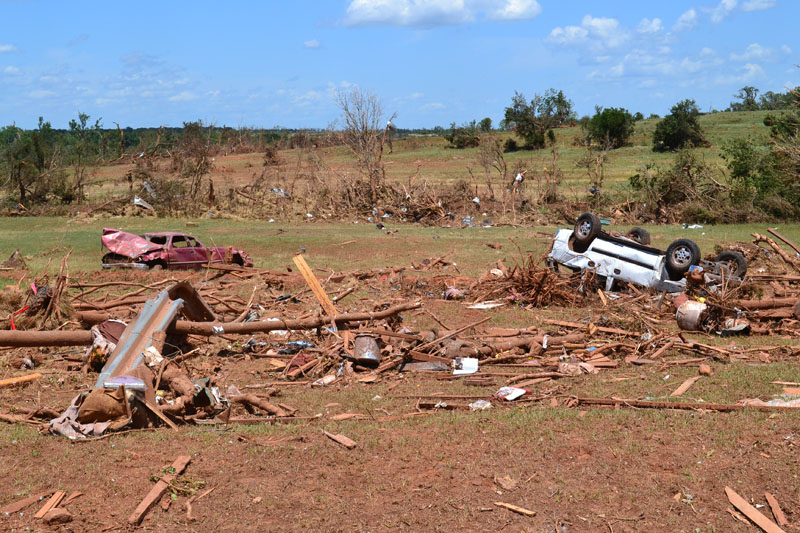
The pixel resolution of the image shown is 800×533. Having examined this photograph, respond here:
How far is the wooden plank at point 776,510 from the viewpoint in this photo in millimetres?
5312

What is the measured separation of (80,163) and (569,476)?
118 feet

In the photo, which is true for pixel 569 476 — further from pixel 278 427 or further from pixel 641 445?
pixel 278 427

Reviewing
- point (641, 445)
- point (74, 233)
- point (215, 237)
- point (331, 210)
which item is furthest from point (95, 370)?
point (331, 210)

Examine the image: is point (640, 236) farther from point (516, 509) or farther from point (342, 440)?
point (516, 509)

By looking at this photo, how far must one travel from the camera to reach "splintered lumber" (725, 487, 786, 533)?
523 cm

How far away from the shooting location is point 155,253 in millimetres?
18266

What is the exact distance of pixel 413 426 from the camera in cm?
714

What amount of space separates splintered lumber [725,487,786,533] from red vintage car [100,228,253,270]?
565 inches

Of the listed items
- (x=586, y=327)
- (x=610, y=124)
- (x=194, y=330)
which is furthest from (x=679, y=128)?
(x=194, y=330)

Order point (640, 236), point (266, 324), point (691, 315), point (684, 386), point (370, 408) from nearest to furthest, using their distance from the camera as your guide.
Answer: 1. point (370, 408)
2. point (684, 386)
3. point (266, 324)
4. point (691, 315)
5. point (640, 236)

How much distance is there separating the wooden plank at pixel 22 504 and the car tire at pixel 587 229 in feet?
40.9

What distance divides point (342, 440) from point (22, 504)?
2612 mm

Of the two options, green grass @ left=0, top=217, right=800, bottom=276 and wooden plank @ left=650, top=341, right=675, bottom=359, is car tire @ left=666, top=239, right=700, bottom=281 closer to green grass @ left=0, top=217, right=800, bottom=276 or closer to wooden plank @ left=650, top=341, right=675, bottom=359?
green grass @ left=0, top=217, right=800, bottom=276


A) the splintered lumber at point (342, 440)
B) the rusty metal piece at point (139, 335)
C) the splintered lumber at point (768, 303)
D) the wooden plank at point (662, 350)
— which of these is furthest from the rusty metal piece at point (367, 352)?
the splintered lumber at point (768, 303)
